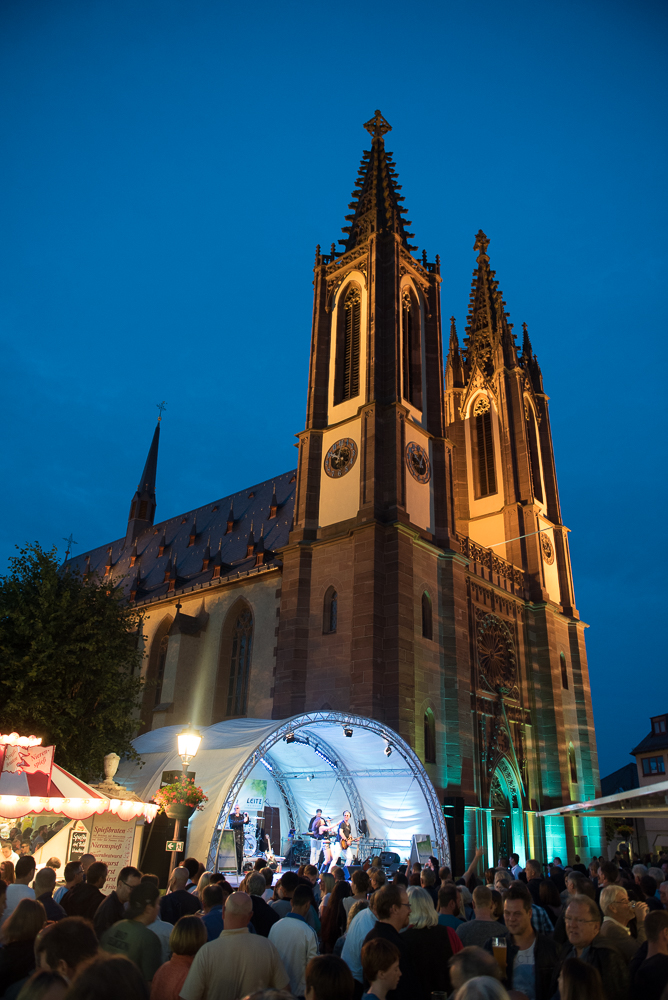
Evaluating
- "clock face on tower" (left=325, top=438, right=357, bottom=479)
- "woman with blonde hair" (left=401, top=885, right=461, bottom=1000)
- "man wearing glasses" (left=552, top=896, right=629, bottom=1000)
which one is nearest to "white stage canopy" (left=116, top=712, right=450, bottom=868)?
"clock face on tower" (left=325, top=438, right=357, bottom=479)

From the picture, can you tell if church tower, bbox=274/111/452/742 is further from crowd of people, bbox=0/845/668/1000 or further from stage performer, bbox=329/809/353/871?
crowd of people, bbox=0/845/668/1000

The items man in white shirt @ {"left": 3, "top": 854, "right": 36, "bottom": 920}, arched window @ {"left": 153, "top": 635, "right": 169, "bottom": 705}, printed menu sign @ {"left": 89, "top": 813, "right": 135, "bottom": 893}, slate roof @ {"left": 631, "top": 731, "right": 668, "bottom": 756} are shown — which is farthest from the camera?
slate roof @ {"left": 631, "top": 731, "right": 668, "bottom": 756}

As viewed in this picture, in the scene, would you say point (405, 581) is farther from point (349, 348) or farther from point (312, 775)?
point (349, 348)

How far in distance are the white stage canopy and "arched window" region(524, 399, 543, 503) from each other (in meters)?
19.1

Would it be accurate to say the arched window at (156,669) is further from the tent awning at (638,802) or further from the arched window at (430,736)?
the tent awning at (638,802)

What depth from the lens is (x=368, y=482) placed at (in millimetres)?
26266

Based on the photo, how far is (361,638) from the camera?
23484 mm

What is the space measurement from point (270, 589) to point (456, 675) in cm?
843

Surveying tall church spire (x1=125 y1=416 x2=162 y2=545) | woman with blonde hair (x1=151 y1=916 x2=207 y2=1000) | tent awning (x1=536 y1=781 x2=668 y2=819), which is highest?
tall church spire (x1=125 y1=416 x2=162 y2=545)

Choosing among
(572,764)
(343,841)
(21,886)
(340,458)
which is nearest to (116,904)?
(21,886)

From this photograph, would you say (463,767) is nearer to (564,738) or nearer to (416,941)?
(564,738)

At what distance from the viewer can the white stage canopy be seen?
666 inches

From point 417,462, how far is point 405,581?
565cm

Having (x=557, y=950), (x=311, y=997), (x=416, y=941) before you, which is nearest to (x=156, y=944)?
(x=416, y=941)
